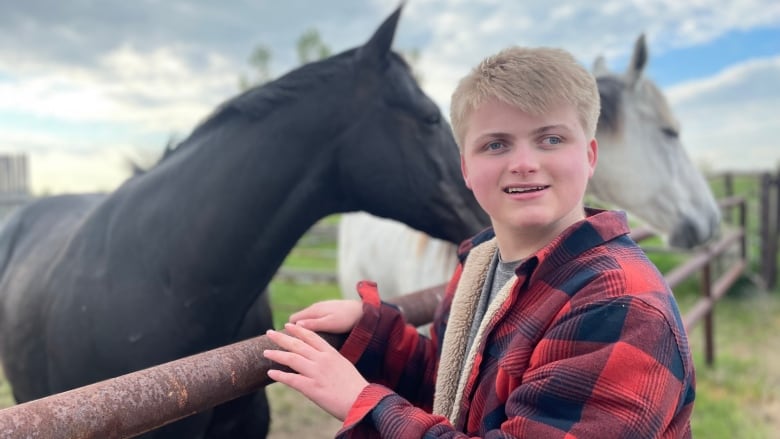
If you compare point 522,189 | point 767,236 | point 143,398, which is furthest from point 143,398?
point 767,236

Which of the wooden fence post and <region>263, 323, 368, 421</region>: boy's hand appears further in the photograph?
the wooden fence post

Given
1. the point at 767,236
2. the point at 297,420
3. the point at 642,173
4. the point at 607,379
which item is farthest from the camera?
the point at 767,236

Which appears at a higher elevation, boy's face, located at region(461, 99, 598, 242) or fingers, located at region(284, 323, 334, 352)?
boy's face, located at region(461, 99, 598, 242)

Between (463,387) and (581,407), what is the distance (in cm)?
26

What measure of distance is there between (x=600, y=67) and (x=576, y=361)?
3191mm

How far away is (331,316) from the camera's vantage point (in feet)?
3.52

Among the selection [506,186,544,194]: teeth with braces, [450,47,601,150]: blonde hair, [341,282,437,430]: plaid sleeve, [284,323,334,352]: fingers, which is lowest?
[341,282,437,430]: plaid sleeve

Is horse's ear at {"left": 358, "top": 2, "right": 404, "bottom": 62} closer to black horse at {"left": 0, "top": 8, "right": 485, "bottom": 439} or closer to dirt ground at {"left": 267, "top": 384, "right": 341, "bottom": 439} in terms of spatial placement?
black horse at {"left": 0, "top": 8, "right": 485, "bottom": 439}

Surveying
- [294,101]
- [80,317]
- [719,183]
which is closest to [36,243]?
[80,317]

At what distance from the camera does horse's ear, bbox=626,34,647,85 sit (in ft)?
10.4

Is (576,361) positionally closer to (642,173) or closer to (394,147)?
(394,147)

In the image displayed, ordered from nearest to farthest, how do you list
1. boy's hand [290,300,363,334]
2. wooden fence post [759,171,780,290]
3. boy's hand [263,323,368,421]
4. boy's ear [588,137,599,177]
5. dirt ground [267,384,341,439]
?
boy's hand [263,323,368,421]
boy's ear [588,137,599,177]
boy's hand [290,300,363,334]
dirt ground [267,384,341,439]
wooden fence post [759,171,780,290]

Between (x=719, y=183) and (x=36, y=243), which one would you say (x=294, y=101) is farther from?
(x=719, y=183)

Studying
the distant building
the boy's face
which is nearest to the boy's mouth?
the boy's face
